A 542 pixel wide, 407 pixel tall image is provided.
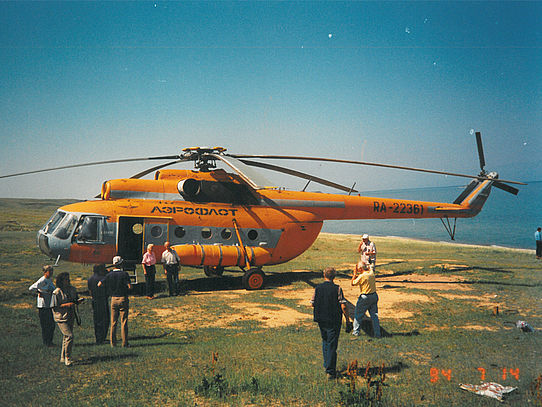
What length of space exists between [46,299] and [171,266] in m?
5.54

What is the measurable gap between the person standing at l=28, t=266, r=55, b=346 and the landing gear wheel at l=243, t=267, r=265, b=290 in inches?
286

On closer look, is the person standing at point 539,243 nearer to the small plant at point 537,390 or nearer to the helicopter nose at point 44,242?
the small plant at point 537,390

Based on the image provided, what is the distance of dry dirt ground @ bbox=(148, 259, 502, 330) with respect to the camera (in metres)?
9.93

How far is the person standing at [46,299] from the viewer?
671 centimetres

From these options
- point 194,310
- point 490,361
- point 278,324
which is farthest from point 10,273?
point 490,361

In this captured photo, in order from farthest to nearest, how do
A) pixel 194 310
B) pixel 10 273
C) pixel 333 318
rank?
pixel 10 273 → pixel 194 310 → pixel 333 318

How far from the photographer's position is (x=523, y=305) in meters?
11.5

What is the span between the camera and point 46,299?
6.87 meters

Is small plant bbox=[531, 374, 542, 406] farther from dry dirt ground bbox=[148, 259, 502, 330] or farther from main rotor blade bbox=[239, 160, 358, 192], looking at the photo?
main rotor blade bbox=[239, 160, 358, 192]

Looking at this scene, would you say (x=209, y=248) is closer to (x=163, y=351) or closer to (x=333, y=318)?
(x=163, y=351)

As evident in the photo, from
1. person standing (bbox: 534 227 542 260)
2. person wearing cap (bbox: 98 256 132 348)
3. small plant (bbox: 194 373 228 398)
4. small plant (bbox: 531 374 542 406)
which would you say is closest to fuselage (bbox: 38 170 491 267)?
person wearing cap (bbox: 98 256 132 348)

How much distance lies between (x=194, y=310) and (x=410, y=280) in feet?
32.2

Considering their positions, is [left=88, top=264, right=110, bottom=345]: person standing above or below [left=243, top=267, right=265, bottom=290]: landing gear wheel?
above

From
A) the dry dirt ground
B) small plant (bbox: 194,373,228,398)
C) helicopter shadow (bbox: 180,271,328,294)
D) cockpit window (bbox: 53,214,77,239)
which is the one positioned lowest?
helicopter shadow (bbox: 180,271,328,294)
